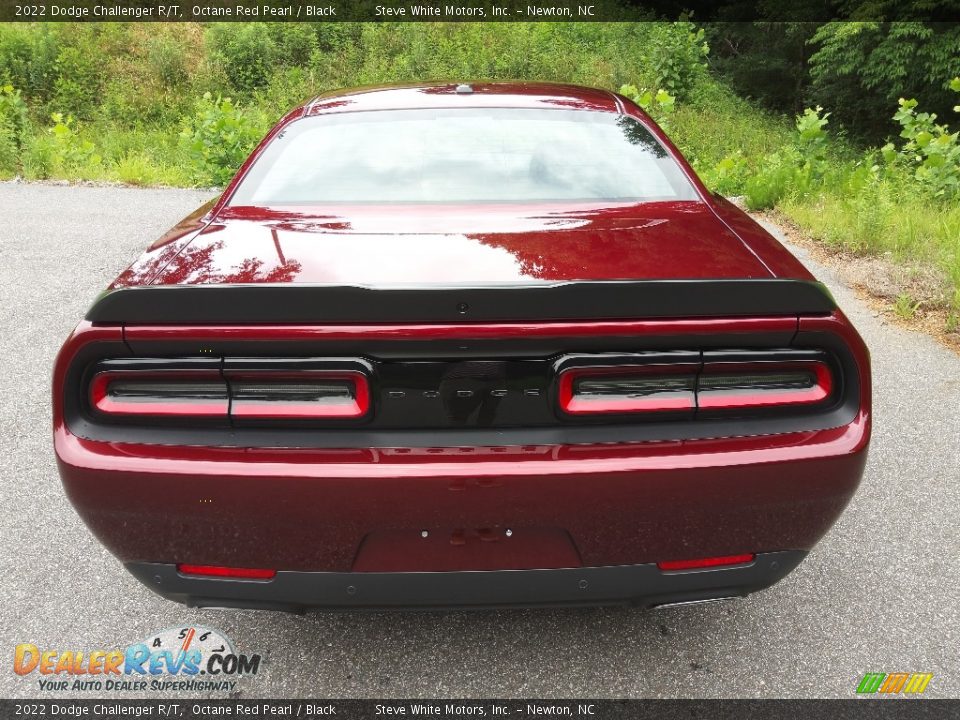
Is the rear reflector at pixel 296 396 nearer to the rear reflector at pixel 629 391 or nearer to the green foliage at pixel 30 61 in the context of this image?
the rear reflector at pixel 629 391

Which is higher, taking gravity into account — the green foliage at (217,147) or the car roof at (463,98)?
the car roof at (463,98)

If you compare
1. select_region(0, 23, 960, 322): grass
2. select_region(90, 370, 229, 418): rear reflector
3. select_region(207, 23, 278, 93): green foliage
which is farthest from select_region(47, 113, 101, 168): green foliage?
select_region(90, 370, 229, 418): rear reflector

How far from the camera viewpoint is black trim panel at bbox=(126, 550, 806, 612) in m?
1.63

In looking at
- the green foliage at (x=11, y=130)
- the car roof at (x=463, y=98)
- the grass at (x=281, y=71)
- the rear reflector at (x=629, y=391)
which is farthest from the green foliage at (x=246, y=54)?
the rear reflector at (x=629, y=391)

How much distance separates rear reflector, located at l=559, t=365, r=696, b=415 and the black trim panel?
0.37m

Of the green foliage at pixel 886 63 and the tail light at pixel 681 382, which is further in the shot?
the green foliage at pixel 886 63

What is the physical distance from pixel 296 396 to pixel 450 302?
40 cm

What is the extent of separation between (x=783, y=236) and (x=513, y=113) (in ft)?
19.0

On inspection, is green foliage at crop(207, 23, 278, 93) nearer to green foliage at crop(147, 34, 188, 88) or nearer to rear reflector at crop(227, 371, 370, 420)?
green foliage at crop(147, 34, 188, 88)

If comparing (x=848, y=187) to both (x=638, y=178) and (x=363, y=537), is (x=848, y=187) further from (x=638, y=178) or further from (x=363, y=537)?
(x=363, y=537)

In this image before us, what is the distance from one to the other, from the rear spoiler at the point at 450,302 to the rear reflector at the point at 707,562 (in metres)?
0.57

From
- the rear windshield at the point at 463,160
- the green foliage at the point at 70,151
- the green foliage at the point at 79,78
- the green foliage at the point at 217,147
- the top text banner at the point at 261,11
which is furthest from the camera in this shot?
the top text banner at the point at 261,11

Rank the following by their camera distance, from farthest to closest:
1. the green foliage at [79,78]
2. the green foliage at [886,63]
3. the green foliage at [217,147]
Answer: the green foliage at [79,78] → the green foliage at [886,63] → the green foliage at [217,147]

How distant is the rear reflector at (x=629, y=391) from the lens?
1596 mm
